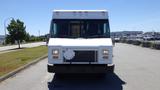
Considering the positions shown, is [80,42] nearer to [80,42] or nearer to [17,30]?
[80,42]

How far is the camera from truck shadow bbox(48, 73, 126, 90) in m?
11.6

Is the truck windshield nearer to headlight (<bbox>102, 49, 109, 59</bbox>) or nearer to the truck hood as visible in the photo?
the truck hood

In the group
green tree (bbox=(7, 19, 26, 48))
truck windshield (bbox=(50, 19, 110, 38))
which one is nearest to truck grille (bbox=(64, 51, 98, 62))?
truck windshield (bbox=(50, 19, 110, 38))

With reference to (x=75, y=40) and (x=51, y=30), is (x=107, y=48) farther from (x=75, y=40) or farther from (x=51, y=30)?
(x=51, y=30)

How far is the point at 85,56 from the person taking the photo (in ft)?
40.1

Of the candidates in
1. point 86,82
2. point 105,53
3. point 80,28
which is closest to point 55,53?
point 86,82

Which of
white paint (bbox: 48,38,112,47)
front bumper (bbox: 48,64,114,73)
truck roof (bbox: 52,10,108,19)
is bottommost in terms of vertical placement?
front bumper (bbox: 48,64,114,73)

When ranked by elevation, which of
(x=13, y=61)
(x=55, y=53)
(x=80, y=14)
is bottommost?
(x=13, y=61)

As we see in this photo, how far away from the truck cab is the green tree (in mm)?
55635

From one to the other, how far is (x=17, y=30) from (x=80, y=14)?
5587 cm

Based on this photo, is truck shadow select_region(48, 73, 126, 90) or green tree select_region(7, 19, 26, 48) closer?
truck shadow select_region(48, 73, 126, 90)

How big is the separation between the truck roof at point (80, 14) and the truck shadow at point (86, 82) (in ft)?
7.54

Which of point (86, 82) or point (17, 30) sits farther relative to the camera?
point (17, 30)

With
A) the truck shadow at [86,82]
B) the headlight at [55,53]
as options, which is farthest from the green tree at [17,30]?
the headlight at [55,53]
